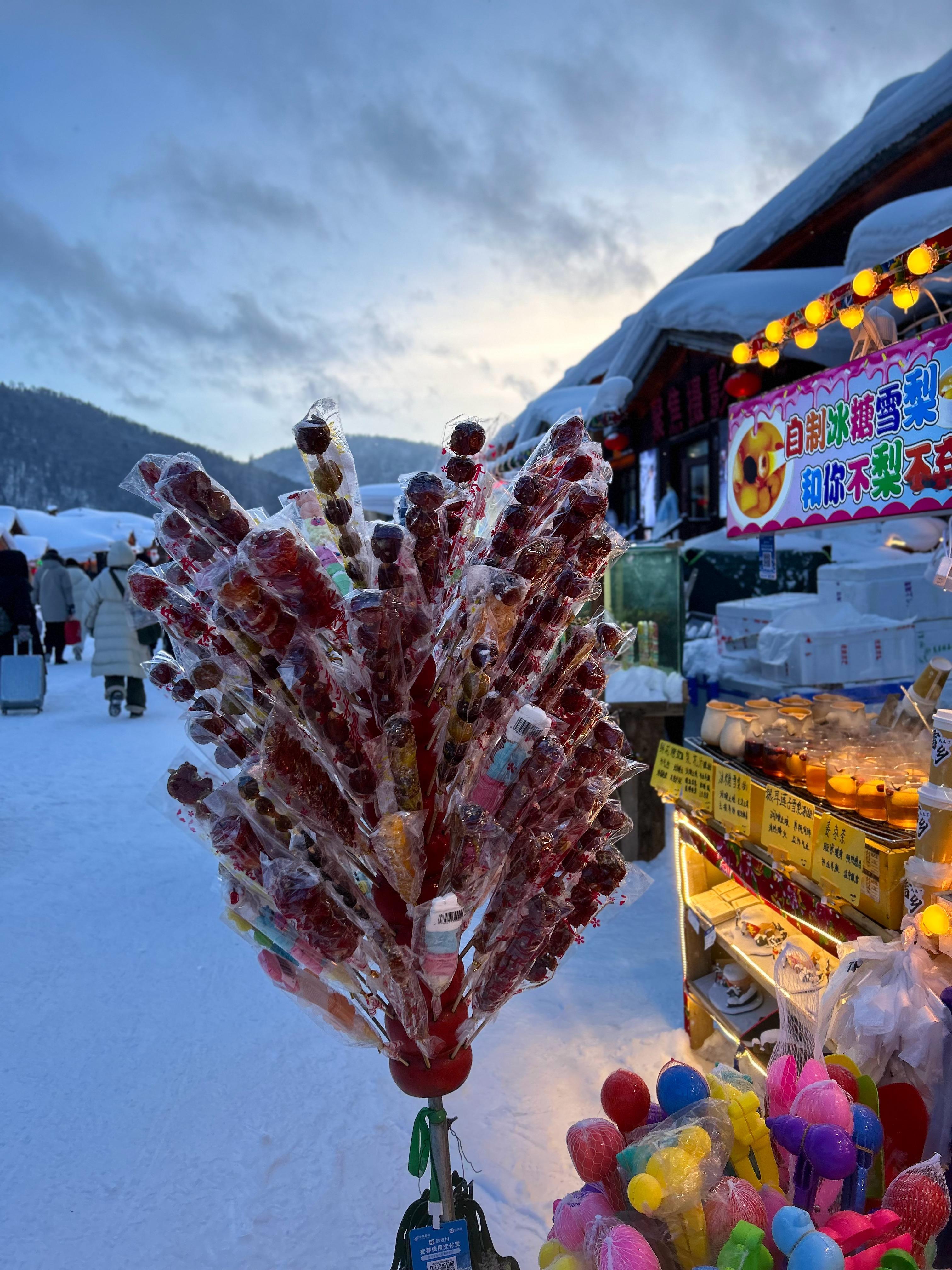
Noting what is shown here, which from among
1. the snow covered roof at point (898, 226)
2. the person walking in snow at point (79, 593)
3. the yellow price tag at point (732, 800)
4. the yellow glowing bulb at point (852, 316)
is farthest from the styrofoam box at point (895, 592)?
the person walking in snow at point (79, 593)

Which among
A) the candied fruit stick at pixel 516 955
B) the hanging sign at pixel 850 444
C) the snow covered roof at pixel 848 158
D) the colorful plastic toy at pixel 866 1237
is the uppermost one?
the snow covered roof at pixel 848 158

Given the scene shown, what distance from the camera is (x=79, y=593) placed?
14.2 meters

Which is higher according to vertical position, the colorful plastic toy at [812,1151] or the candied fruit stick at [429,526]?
the candied fruit stick at [429,526]

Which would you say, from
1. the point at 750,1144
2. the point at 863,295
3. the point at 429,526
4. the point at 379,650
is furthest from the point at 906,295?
the point at 750,1144

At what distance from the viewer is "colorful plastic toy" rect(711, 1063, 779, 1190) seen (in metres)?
1.27

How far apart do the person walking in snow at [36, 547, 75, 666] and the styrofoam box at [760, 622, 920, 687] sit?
33.5ft

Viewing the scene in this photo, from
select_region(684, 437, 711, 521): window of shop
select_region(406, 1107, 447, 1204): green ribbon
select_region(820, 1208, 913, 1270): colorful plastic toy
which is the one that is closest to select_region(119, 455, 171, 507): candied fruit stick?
select_region(406, 1107, 447, 1204): green ribbon

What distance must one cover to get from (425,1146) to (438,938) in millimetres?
573

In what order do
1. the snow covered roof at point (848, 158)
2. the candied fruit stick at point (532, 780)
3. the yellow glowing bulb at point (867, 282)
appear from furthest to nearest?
the snow covered roof at point (848, 158)
the yellow glowing bulb at point (867, 282)
the candied fruit stick at point (532, 780)

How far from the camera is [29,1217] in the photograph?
215cm

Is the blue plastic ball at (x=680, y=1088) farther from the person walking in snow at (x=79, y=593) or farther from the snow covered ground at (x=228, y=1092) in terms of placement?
the person walking in snow at (x=79, y=593)

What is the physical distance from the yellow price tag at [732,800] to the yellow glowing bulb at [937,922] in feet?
2.71

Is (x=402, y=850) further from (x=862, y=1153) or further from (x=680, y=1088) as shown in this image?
(x=862, y=1153)

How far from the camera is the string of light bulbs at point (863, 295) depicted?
2.55m
